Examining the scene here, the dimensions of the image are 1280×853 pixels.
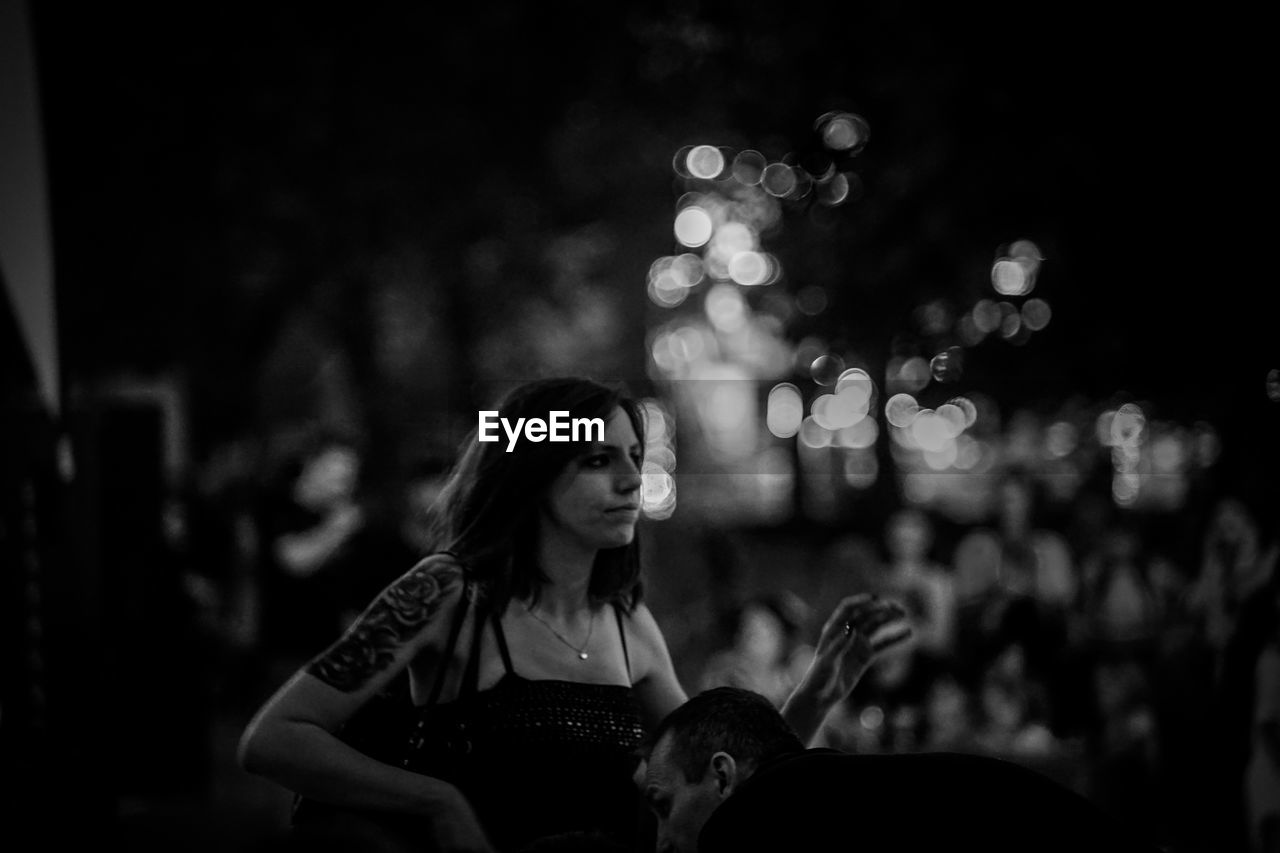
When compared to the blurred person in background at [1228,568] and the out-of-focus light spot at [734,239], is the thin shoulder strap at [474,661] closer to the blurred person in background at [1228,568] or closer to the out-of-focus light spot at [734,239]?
the blurred person in background at [1228,568]

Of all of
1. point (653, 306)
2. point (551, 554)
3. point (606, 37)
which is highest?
point (606, 37)

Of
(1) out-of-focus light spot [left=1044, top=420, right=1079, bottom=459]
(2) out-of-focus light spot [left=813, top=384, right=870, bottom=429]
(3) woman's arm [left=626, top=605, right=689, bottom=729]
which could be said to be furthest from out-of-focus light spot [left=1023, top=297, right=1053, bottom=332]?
(3) woman's arm [left=626, top=605, right=689, bottom=729]

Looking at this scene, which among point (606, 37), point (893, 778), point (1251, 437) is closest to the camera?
point (893, 778)

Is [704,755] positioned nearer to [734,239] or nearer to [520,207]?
[734,239]

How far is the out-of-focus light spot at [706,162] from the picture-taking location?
1273 cm

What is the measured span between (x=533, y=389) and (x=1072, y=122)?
7654mm

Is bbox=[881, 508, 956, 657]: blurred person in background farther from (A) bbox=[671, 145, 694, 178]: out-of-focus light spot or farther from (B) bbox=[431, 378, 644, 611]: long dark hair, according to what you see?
(B) bbox=[431, 378, 644, 611]: long dark hair

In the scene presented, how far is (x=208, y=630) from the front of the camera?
8.77 meters

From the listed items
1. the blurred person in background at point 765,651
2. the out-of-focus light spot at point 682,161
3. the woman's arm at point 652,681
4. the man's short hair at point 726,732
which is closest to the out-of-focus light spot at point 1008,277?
the blurred person in background at point 765,651

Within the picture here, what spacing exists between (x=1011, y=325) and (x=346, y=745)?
871 centimetres

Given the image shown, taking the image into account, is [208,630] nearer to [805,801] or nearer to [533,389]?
[533,389]

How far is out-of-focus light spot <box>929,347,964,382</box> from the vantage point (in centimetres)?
1085

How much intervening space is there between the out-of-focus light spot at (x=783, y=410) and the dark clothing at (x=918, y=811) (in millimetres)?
10022

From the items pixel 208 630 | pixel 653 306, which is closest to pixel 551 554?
pixel 208 630
